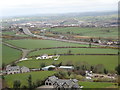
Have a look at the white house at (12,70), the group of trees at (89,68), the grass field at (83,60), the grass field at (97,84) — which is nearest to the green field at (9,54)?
the grass field at (83,60)

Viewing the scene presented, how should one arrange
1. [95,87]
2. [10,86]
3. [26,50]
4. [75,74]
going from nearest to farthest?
[95,87], [10,86], [75,74], [26,50]

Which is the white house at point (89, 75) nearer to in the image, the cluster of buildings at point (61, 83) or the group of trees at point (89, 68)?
the group of trees at point (89, 68)

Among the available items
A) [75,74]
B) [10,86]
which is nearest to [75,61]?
[75,74]

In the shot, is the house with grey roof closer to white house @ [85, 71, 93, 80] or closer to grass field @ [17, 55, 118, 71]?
white house @ [85, 71, 93, 80]

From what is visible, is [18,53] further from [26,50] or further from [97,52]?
[97,52]

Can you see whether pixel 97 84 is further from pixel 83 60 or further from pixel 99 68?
pixel 83 60

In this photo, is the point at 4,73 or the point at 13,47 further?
the point at 13,47

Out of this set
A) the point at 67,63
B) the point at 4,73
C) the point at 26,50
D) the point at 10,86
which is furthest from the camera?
the point at 26,50

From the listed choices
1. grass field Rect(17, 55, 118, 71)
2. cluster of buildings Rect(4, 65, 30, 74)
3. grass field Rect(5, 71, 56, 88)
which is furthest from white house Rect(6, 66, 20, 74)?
grass field Rect(17, 55, 118, 71)
